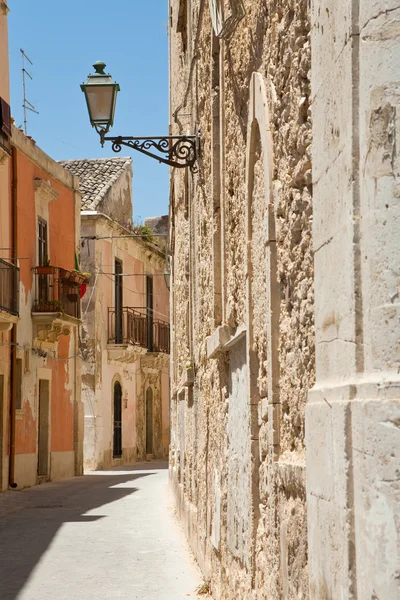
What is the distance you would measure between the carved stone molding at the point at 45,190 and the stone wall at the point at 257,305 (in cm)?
1548

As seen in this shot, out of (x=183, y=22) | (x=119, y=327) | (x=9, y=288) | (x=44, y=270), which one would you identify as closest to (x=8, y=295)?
(x=9, y=288)

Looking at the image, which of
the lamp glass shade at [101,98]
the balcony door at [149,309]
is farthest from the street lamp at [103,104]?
the balcony door at [149,309]

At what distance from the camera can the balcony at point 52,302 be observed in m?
24.2

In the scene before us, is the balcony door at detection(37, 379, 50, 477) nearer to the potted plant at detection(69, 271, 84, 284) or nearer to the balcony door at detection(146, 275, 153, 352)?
the potted plant at detection(69, 271, 84, 284)

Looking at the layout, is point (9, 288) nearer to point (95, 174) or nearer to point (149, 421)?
point (95, 174)

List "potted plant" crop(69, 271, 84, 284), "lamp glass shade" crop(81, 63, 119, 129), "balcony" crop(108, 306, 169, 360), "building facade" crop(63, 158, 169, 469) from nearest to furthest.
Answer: "lamp glass shade" crop(81, 63, 119, 129) → "potted plant" crop(69, 271, 84, 284) → "building facade" crop(63, 158, 169, 469) → "balcony" crop(108, 306, 169, 360)

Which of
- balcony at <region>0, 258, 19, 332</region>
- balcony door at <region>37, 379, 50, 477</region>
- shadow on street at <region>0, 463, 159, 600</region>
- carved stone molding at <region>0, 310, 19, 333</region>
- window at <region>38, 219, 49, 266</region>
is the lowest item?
shadow on street at <region>0, 463, 159, 600</region>

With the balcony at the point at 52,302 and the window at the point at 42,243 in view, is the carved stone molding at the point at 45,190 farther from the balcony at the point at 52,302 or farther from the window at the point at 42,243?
the balcony at the point at 52,302

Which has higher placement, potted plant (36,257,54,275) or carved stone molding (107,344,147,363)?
potted plant (36,257,54,275)

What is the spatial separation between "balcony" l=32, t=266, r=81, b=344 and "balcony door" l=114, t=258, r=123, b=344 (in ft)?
28.0

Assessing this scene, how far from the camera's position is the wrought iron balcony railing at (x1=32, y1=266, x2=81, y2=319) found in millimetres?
24266

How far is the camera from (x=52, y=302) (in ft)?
80.2

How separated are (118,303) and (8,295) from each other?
1416 cm

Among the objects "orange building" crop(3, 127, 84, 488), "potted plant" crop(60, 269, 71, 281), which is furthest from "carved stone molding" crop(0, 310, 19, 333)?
"potted plant" crop(60, 269, 71, 281)
